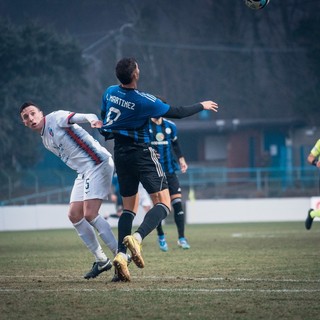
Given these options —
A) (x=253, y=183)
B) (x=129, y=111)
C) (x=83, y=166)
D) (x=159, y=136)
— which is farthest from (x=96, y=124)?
(x=253, y=183)

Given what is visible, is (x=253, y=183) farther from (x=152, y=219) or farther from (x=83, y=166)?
(x=152, y=219)

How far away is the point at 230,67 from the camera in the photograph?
145 feet

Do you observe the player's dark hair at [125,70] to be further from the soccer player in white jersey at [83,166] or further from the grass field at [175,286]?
the grass field at [175,286]

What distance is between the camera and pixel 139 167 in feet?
29.2

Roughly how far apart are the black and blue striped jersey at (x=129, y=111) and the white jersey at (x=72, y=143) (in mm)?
510

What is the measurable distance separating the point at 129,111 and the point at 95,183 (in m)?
0.93

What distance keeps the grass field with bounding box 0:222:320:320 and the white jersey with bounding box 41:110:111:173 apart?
1228mm

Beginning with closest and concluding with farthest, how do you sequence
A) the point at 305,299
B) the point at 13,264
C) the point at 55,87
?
1. the point at 305,299
2. the point at 13,264
3. the point at 55,87

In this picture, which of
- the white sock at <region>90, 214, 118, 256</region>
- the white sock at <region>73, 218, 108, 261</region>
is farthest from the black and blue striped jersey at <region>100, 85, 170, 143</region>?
the white sock at <region>73, 218, 108, 261</region>

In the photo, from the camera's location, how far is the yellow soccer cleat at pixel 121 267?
8500 millimetres

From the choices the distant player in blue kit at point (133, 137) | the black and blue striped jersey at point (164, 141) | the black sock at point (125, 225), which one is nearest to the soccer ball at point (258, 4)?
the black and blue striped jersey at point (164, 141)

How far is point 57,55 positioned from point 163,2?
973cm

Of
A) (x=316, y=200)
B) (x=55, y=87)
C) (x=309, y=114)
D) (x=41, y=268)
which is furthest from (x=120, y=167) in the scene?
(x=309, y=114)

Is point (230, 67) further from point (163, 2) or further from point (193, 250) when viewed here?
point (193, 250)
